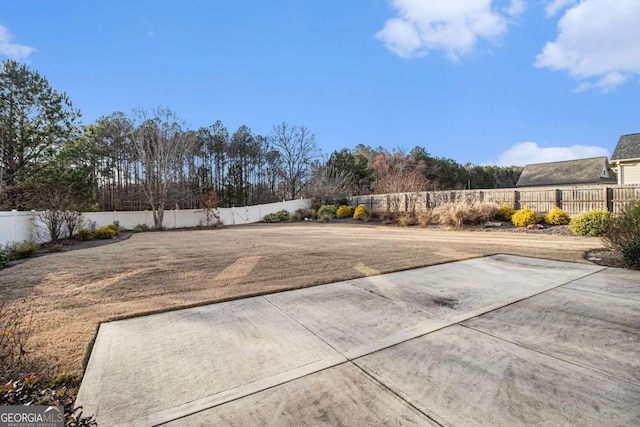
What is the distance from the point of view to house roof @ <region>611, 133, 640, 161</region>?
13923mm

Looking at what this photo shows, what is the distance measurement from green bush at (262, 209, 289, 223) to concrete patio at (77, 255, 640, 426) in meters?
17.8

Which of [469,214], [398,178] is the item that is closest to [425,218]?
[469,214]

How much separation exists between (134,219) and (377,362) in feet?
66.6

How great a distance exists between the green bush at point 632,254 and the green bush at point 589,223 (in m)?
5.36

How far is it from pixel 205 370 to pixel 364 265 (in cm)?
358

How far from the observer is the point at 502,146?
20.4m

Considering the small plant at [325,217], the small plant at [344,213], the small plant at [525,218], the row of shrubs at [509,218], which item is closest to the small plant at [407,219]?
the row of shrubs at [509,218]

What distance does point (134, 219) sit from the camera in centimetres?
1814

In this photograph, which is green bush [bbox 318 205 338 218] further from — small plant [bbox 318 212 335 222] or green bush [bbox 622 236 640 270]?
green bush [bbox 622 236 640 270]

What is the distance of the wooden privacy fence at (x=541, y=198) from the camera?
10.6 m

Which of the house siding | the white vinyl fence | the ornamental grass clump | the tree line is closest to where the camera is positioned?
the white vinyl fence

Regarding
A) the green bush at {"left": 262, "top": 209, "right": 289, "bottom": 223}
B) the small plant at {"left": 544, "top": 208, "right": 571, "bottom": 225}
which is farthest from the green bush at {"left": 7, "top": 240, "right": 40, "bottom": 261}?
the small plant at {"left": 544, "top": 208, "right": 571, "bottom": 225}

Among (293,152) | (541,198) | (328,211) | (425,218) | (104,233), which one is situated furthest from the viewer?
(293,152)

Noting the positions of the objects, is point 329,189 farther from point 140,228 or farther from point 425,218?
point 140,228
